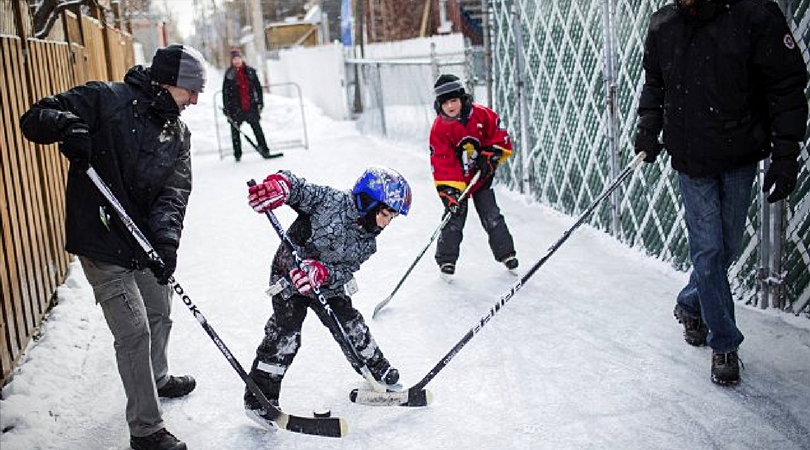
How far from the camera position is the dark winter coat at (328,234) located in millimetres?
3180

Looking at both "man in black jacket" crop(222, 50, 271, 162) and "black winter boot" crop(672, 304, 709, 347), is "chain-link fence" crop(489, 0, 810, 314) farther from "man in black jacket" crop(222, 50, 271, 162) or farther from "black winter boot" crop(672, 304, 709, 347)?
"man in black jacket" crop(222, 50, 271, 162)

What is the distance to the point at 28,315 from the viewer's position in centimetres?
418

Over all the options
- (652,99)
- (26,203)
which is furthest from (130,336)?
(652,99)

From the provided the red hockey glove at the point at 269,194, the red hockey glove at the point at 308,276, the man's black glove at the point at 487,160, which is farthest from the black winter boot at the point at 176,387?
the man's black glove at the point at 487,160

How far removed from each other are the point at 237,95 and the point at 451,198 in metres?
8.18

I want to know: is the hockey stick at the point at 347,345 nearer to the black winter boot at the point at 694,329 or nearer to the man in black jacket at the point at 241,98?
the black winter boot at the point at 694,329

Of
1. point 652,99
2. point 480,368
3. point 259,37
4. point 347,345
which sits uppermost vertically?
point 259,37

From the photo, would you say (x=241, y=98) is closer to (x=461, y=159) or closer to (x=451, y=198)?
(x=461, y=159)

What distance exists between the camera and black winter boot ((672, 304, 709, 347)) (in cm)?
380

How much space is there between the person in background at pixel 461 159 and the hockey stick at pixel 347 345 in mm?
1776

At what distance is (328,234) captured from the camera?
3.18m

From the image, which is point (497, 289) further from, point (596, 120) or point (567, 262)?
point (596, 120)

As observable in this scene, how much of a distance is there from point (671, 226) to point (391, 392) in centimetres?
271

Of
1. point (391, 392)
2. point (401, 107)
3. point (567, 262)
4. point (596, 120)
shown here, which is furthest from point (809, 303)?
point (401, 107)
